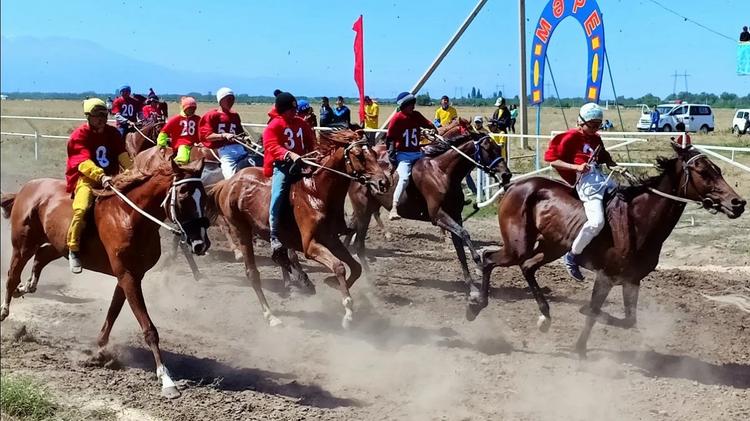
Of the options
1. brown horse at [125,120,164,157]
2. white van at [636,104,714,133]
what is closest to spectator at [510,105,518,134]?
white van at [636,104,714,133]

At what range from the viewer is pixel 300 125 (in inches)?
348

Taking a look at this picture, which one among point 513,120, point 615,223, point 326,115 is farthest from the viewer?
point 513,120

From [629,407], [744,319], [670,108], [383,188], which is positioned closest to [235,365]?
[383,188]

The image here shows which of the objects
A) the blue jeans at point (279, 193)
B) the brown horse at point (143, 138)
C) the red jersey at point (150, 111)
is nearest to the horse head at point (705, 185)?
the blue jeans at point (279, 193)

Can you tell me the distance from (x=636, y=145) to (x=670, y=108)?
51.3ft

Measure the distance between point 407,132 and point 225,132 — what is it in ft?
8.57

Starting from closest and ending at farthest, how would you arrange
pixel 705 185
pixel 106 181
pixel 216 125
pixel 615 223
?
pixel 106 181 → pixel 705 185 → pixel 615 223 → pixel 216 125

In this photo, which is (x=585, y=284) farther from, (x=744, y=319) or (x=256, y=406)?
(x=256, y=406)

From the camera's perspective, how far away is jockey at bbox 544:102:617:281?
738 centimetres

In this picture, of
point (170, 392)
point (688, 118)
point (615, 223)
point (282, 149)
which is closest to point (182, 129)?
point (282, 149)

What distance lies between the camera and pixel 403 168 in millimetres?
10539

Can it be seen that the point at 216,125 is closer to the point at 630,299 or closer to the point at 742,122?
the point at 630,299

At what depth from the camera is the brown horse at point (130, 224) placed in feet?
20.8

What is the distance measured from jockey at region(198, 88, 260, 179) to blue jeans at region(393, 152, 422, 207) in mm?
2145
